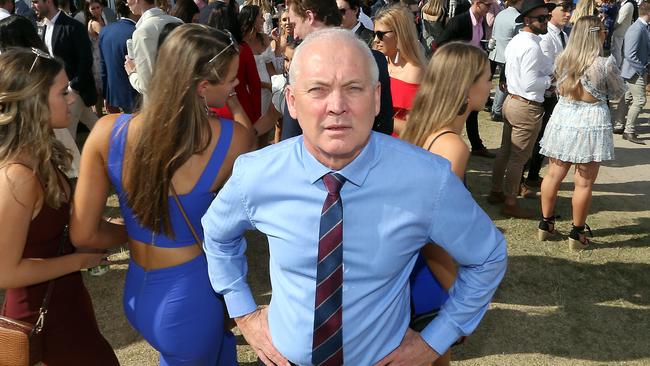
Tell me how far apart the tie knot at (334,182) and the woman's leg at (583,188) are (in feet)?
12.3

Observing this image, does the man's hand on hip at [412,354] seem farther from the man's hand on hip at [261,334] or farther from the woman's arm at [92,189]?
the woman's arm at [92,189]

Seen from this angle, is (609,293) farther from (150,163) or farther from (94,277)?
(94,277)

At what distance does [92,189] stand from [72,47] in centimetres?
Result: 443

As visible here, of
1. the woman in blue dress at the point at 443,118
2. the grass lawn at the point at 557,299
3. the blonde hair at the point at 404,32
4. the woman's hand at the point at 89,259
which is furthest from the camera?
the blonde hair at the point at 404,32

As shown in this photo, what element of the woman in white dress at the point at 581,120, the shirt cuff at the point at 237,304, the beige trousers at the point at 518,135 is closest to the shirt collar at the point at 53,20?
the beige trousers at the point at 518,135

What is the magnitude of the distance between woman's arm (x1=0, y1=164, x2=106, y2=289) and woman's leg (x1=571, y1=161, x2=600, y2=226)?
4164 mm

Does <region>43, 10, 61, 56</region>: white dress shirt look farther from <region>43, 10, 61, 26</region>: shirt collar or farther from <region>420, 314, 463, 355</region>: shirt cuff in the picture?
<region>420, 314, 463, 355</region>: shirt cuff

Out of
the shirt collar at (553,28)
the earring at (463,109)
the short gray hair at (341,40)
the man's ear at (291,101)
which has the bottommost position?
the earring at (463,109)

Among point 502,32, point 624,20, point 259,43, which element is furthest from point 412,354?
point 624,20

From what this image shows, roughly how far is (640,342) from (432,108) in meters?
2.29

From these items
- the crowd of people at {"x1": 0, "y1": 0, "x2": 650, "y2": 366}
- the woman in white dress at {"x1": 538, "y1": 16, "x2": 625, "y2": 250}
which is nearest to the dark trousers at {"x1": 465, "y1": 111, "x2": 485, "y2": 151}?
the woman in white dress at {"x1": 538, "y1": 16, "x2": 625, "y2": 250}

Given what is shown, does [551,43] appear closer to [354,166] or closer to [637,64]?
[637,64]

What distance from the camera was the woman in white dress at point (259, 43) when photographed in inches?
187

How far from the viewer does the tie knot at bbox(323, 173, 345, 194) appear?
147 cm
